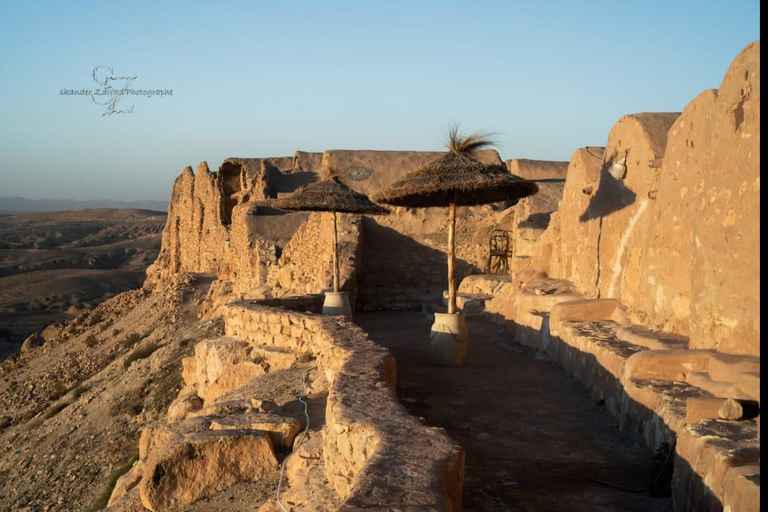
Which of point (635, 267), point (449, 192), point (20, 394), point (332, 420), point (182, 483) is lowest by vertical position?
point (20, 394)

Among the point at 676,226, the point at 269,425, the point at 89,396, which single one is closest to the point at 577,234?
the point at 676,226

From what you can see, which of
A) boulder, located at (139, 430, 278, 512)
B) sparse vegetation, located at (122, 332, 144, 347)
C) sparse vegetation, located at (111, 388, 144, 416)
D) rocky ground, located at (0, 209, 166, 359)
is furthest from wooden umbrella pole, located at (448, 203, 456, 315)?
rocky ground, located at (0, 209, 166, 359)

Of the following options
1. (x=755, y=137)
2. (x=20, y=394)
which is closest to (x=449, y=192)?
(x=755, y=137)

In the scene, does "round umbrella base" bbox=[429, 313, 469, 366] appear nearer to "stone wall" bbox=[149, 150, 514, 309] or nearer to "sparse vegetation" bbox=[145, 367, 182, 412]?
"sparse vegetation" bbox=[145, 367, 182, 412]

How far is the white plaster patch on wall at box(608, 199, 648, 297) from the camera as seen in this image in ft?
27.5

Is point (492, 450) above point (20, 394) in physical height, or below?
above

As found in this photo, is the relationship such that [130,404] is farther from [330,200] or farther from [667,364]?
[667,364]

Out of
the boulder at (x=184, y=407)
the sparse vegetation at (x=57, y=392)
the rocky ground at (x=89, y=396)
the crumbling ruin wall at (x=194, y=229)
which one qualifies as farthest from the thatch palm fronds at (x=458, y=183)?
the crumbling ruin wall at (x=194, y=229)

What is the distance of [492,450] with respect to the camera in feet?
17.9

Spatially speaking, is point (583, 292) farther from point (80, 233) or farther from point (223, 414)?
point (80, 233)

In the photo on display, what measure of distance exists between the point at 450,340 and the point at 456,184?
1.65 m

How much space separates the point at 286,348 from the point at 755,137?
18.2ft

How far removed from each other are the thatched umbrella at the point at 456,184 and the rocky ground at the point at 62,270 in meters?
20.6

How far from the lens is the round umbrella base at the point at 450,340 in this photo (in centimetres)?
858
